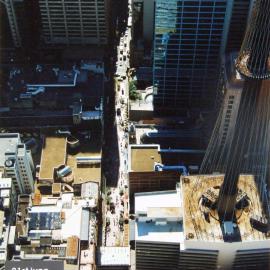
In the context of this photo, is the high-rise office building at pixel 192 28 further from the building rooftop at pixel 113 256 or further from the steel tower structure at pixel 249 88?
the building rooftop at pixel 113 256

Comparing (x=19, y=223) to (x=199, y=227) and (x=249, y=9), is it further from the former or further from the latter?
(x=249, y=9)

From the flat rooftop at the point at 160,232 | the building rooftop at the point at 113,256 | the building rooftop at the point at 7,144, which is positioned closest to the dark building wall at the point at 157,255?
the flat rooftop at the point at 160,232

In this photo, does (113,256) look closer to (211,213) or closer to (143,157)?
(143,157)

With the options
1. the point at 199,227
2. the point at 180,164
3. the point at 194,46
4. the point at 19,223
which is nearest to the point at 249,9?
the point at 194,46

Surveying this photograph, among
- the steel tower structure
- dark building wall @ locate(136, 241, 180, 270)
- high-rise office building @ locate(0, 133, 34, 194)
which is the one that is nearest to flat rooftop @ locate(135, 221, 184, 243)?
dark building wall @ locate(136, 241, 180, 270)

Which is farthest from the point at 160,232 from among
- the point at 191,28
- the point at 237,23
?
the point at 237,23

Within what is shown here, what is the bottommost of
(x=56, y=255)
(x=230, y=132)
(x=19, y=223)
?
(x=56, y=255)
